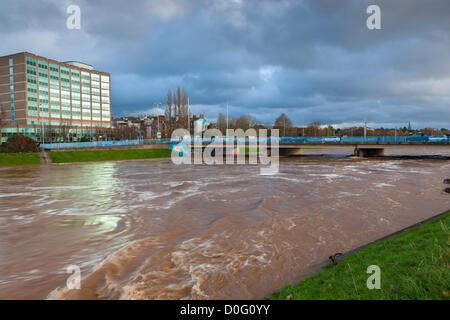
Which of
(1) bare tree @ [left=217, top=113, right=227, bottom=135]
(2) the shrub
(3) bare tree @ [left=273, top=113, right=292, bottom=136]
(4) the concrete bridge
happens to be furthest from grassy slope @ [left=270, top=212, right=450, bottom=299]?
(3) bare tree @ [left=273, top=113, right=292, bottom=136]

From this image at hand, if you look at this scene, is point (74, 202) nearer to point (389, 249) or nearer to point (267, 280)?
point (267, 280)

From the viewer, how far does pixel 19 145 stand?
49031 millimetres

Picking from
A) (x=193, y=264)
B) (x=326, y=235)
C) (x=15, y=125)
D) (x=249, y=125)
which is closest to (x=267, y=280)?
(x=193, y=264)

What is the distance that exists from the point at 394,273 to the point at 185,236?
25.1 ft

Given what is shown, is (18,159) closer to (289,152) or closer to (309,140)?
(309,140)

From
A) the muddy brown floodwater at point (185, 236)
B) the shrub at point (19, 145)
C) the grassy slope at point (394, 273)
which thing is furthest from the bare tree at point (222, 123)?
the grassy slope at point (394, 273)

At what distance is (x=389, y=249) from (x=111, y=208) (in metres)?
14.2

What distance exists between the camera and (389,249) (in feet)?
24.8

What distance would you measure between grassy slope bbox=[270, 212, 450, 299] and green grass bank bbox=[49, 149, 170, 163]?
5235cm

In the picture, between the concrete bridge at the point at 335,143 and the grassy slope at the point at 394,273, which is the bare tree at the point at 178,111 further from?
the grassy slope at the point at 394,273

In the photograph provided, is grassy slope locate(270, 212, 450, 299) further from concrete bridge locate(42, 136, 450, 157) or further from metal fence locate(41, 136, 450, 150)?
metal fence locate(41, 136, 450, 150)

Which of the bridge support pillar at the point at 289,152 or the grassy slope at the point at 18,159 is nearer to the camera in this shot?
the grassy slope at the point at 18,159

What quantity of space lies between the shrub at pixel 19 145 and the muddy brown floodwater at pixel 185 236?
31544mm

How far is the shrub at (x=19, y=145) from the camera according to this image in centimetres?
4828
